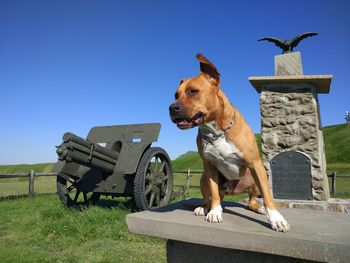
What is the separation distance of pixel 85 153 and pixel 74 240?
1.48 m

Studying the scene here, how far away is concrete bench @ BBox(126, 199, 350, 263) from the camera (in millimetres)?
1414

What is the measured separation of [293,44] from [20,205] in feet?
23.2

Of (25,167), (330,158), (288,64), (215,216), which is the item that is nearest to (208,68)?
(215,216)

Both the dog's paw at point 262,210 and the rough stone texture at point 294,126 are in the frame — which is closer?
the dog's paw at point 262,210

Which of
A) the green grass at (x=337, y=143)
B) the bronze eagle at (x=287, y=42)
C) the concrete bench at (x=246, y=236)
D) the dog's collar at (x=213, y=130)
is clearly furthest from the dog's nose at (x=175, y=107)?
the green grass at (x=337, y=143)

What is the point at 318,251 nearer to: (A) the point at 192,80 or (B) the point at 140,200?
(A) the point at 192,80

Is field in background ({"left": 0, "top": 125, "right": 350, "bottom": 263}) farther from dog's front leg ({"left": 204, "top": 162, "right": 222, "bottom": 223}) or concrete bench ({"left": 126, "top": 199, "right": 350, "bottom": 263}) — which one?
dog's front leg ({"left": 204, "top": 162, "right": 222, "bottom": 223})

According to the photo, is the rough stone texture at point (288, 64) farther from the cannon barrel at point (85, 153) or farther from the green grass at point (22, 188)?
the green grass at point (22, 188)

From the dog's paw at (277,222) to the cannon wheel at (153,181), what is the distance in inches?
156

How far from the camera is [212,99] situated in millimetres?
1792

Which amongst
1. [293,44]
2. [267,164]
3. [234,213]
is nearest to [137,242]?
[267,164]

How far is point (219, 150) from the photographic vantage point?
6.18 ft

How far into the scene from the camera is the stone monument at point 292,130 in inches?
182

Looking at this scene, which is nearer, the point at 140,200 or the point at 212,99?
the point at 212,99
